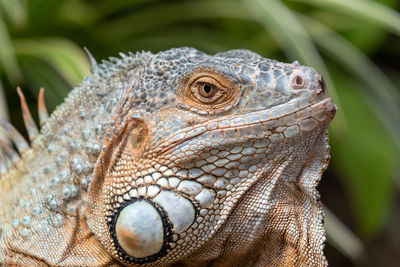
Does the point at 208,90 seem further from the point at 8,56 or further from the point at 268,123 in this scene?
the point at 8,56

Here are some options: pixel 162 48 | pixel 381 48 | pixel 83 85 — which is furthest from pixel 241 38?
pixel 83 85

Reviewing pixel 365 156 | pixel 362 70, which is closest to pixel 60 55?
pixel 362 70

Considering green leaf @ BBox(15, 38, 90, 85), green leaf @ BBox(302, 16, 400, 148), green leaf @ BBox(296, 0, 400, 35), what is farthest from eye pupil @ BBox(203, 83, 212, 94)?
green leaf @ BBox(302, 16, 400, 148)

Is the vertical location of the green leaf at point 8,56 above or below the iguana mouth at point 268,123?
above

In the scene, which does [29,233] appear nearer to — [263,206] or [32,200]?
[32,200]

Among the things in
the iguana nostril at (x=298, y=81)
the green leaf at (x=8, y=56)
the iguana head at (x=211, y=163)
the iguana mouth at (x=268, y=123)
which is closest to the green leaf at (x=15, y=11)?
the green leaf at (x=8, y=56)

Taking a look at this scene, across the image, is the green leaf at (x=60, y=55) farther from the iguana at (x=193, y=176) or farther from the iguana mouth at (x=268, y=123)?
the iguana mouth at (x=268, y=123)
